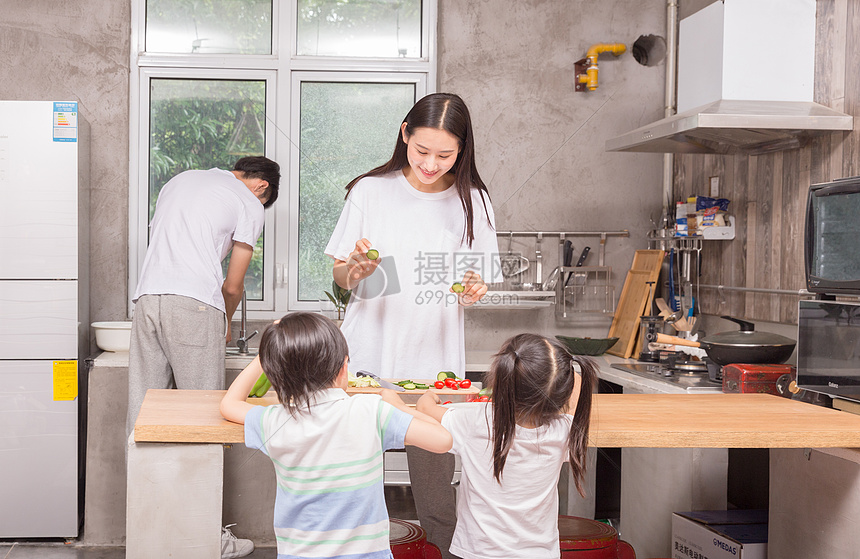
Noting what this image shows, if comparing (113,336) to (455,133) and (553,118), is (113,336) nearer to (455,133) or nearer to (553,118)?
(455,133)

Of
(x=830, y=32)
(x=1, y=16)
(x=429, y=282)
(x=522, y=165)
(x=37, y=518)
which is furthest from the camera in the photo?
(x=522, y=165)

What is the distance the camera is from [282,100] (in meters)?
3.53

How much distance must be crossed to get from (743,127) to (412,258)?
1254 mm

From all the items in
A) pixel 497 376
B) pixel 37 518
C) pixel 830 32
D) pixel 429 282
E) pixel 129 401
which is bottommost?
pixel 37 518

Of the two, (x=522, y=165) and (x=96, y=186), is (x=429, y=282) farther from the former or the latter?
(x=96, y=186)

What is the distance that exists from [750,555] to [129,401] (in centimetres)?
202

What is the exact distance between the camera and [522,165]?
356cm

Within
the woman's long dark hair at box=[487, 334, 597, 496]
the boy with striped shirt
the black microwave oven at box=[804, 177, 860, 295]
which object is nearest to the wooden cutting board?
the black microwave oven at box=[804, 177, 860, 295]

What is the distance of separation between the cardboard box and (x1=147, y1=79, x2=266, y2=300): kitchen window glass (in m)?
2.45

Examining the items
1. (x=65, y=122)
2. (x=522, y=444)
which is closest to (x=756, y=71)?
(x=522, y=444)

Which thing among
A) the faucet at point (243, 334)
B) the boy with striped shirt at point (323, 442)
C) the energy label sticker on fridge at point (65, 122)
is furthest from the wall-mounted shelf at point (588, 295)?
the boy with striped shirt at point (323, 442)

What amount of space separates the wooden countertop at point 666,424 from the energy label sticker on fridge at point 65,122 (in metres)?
1.67

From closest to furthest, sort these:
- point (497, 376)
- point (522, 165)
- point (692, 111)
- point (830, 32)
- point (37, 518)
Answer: point (497, 376) → point (830, 32) → point (692, 111) → point (37, 518) → point (522, 165)

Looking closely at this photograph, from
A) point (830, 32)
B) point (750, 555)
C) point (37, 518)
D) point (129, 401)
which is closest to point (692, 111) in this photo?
point (830, 32)
